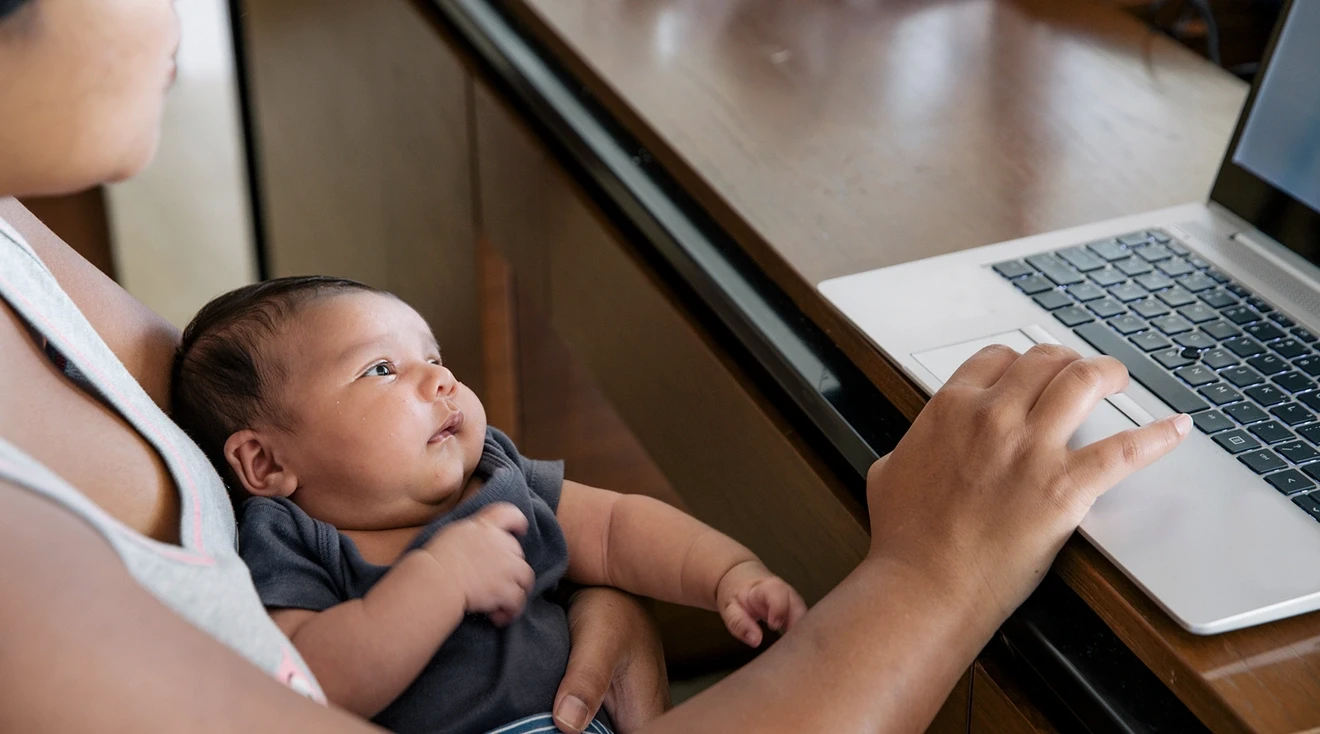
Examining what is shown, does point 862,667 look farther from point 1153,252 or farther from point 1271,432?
point 1153,252

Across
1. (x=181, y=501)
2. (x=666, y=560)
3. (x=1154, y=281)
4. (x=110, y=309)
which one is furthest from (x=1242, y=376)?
(x=110, y=309)

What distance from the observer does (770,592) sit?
73 centimetres

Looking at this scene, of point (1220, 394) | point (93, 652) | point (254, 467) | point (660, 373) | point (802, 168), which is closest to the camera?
point (93, 652)

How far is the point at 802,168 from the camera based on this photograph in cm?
99

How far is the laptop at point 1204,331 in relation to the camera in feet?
1.92

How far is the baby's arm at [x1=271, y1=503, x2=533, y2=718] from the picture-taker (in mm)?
666

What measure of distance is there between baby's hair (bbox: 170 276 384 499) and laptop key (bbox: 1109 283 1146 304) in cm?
50

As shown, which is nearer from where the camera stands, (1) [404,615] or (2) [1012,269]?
(1) [404,615]

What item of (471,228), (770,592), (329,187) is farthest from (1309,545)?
(329,187)

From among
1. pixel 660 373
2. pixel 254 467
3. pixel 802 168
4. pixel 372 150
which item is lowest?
pixel 372 150

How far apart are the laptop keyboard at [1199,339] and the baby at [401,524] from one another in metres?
0.26

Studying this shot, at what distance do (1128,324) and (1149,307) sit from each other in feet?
0.09

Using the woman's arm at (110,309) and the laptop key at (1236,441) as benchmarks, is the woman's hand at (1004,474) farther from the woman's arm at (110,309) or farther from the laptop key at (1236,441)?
the woman's arm at (110,309)

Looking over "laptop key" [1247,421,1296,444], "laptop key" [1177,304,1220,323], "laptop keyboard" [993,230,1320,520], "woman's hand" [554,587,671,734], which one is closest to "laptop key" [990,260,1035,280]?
"laptop keyboard" [993,230,1320,520]
